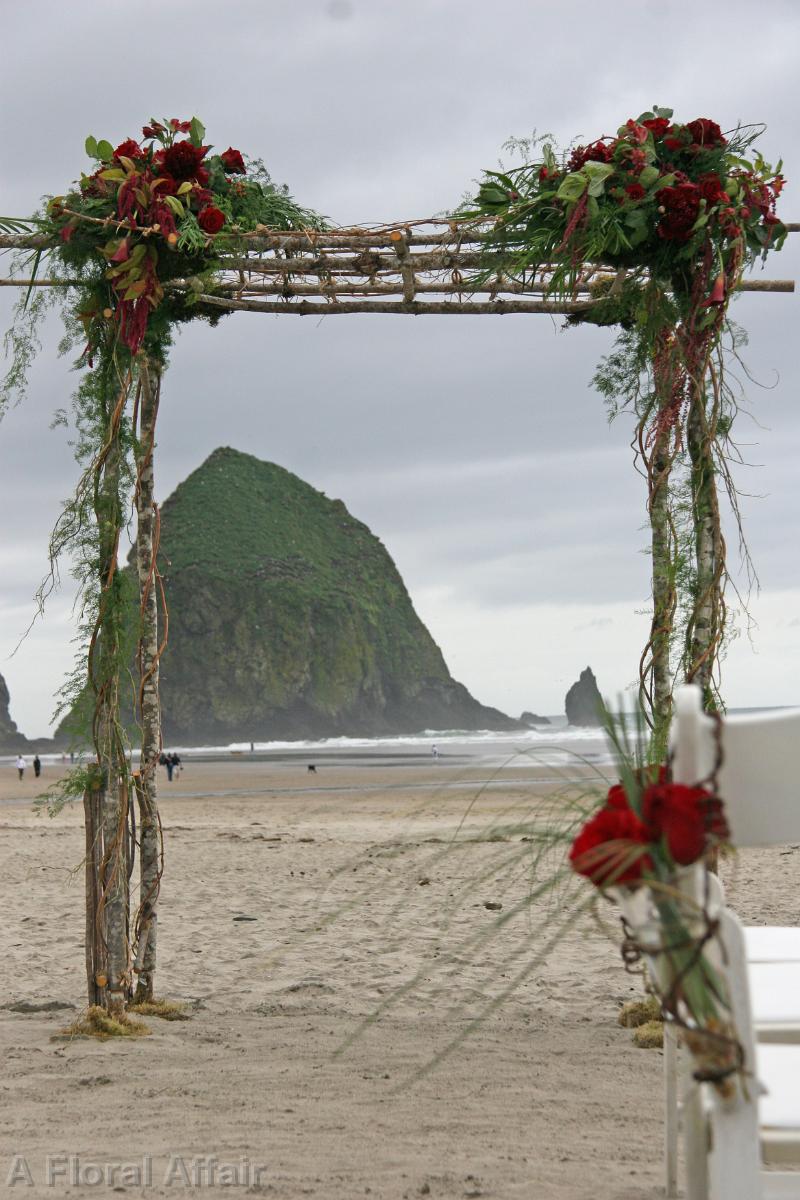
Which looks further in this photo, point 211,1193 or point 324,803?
point 324,803

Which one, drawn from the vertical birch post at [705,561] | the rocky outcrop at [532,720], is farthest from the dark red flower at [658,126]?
the rocky outcrop at [532,720]

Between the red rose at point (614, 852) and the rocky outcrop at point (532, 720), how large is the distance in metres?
87.3

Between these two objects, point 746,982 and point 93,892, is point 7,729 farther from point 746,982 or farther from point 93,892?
point 746,982

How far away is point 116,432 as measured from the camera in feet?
15.1

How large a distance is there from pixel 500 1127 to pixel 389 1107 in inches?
15.3

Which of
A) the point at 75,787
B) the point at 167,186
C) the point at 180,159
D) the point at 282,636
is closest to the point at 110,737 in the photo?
the point at 75,787

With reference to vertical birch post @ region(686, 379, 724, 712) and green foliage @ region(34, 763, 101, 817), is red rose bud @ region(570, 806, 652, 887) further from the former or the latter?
green foliage @ region(34, 763, 101, 817)

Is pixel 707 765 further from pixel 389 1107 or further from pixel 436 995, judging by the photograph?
pixel 436 995

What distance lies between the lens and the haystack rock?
69.7 metres

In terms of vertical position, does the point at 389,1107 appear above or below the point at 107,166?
below

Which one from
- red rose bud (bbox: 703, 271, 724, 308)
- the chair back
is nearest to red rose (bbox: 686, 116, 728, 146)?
red rose bud (bbox: 703, 271, 724, 308)

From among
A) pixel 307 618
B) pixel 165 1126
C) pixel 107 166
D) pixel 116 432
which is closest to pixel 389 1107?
pixel 165 1126

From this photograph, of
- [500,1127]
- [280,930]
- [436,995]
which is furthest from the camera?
[280,930]

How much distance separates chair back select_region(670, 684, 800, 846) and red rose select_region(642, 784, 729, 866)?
5cm
